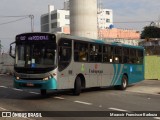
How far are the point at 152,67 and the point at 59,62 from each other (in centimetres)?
1798

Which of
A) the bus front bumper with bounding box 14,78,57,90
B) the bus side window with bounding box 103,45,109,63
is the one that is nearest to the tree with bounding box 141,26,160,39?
the bus side window with bounding box 103,45,109,63

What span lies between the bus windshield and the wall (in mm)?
18163

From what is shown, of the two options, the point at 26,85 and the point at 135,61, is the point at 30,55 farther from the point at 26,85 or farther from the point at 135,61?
the point at 135,61

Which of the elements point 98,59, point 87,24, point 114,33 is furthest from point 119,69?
point 114,33

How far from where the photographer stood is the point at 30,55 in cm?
1688

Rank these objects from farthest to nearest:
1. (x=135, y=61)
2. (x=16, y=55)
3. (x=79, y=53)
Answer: (x=135, y=61), (x=79, y=53), (x=16, y=55)

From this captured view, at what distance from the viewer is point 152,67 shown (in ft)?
110

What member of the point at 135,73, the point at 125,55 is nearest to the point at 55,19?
the point at 135,73

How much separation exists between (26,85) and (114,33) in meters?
103

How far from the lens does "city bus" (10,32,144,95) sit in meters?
16.7

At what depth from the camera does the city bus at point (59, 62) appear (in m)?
16.7

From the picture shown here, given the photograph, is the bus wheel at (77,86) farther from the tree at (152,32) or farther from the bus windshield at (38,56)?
the tree at (152,32)

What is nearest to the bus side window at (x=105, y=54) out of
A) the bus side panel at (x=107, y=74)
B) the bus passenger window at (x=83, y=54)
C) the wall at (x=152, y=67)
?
the bus side panel at (x=107, y=74)

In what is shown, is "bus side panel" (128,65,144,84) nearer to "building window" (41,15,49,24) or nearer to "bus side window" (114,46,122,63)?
"bus side window" (114,46,122,63)
